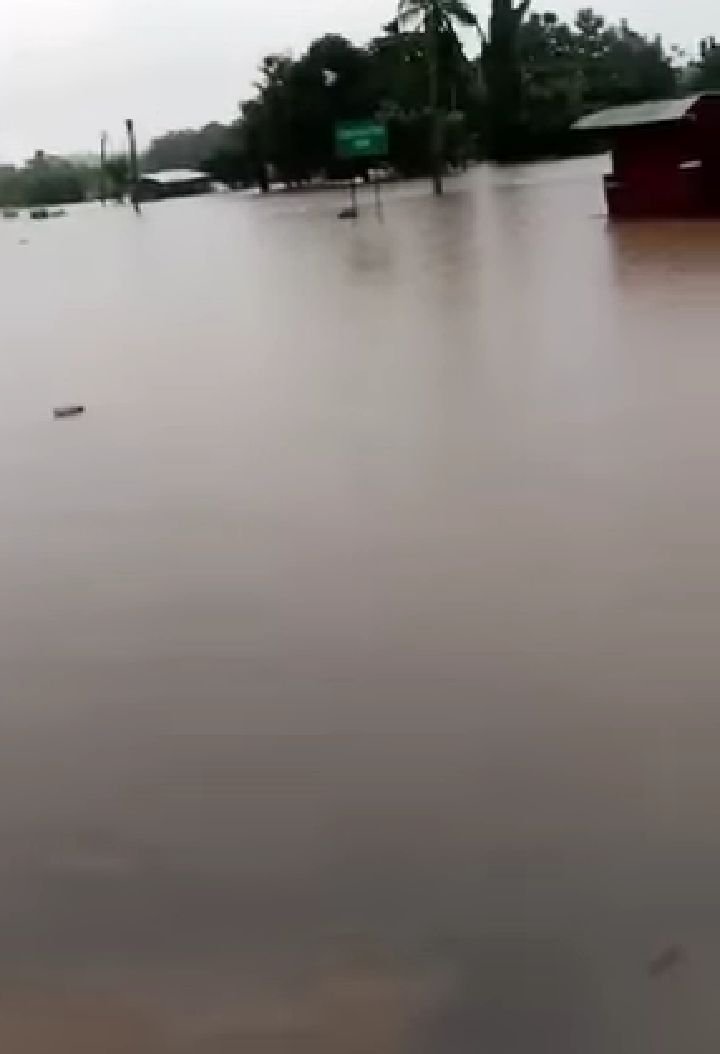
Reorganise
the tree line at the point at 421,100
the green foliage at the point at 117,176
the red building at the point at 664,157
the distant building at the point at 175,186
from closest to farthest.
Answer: the red building at the point at 664,157
the tree line at the point at 421,100
the distant building at the point at 175,186
the green foliage at the point at 117,176

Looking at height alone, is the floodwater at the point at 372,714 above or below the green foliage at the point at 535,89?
below

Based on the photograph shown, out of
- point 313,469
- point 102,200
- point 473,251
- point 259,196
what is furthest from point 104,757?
point 102,200

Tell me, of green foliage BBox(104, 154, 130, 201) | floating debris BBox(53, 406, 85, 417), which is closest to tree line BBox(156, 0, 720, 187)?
green foliage BBox(104, 154, 130, 201)

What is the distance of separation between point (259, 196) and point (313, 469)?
43.0 meters

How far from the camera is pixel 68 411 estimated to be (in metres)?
9.67

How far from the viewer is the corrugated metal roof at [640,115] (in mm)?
19141

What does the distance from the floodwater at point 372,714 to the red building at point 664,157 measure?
10.1 m

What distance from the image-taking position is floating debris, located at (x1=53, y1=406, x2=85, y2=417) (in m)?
9.62

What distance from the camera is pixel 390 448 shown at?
730cm

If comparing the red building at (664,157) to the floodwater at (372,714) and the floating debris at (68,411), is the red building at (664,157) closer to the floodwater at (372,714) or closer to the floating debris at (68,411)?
the floodwater at (372,714)

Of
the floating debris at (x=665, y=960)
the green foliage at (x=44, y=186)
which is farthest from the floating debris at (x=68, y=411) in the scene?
the green foliage at (x=44, y=186)

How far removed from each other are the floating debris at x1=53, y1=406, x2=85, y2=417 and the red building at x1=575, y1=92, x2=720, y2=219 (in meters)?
11.6

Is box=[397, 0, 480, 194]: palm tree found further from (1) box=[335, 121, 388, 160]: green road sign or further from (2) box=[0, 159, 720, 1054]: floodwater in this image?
(2) box=[0, 159, 720, 1054]: floodwater

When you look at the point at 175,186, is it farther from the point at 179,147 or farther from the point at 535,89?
the point at 179,147
